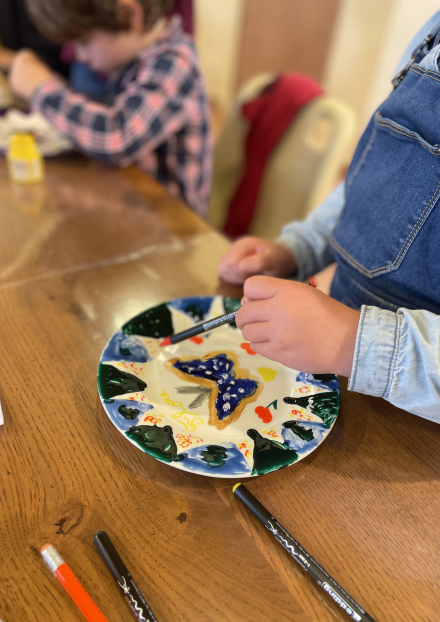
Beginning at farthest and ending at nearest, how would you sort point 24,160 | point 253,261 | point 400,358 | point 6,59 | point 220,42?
point 220,42 < point 6,59 < point 24,160 < point 253,261 < point 400,358

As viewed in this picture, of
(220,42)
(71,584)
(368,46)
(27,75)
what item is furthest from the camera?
(220,42)

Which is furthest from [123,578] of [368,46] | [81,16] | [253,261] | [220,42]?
[220,42]

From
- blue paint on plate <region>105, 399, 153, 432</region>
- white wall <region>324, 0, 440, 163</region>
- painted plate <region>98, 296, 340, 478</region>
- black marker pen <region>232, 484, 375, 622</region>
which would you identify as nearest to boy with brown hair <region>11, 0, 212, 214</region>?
painted plate <region>98, 296, 340, 478</region>

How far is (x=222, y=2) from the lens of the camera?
3.66 meters

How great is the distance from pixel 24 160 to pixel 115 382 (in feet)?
2.18

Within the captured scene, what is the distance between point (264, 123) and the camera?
127 cm

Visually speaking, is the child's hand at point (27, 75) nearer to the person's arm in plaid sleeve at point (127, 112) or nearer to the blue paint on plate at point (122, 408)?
the person's arm in plaid sleeve at point (127, 112)

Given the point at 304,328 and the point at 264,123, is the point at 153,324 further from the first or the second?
the point at 264,123

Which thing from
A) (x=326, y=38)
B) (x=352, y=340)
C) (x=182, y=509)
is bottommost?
(x=182, y=509)

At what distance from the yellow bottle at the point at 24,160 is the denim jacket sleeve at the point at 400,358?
793 millimetres

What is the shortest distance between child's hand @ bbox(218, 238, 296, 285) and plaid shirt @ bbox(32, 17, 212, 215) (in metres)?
0.54

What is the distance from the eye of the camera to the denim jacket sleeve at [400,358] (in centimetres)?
45

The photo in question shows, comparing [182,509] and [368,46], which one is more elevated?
[368,46]

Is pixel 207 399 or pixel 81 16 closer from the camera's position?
pixel 207 399
